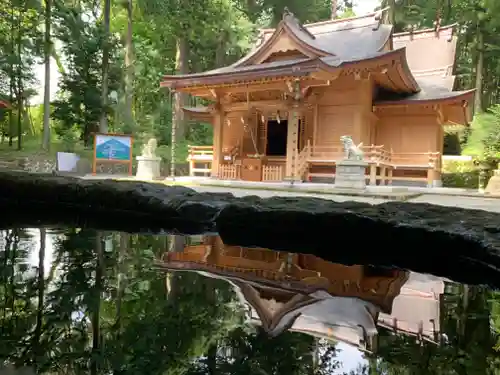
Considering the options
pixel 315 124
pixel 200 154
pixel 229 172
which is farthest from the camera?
pixel 200 154

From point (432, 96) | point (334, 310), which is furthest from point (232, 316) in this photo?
point (432, 96)

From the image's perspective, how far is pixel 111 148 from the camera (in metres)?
15.0

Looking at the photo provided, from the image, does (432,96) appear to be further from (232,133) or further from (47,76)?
(47,76)

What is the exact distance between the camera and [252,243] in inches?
213

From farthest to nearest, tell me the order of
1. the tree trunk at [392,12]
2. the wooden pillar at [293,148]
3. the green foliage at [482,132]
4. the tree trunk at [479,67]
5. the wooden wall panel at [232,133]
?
the tree trunk at [392,12], the tree trunk at [479,67], the green foliage at [482,132], the wooden wall panel at [232,133], the wooden pillar at [293,148]

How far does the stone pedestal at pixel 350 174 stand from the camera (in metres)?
10.8

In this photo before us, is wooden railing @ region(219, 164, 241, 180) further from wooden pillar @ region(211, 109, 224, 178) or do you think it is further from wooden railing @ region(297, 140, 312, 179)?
wooden railing @ region(297, 140, 312, 179)

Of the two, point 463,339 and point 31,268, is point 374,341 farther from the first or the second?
point 31,268

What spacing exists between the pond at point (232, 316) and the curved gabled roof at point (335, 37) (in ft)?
38.3

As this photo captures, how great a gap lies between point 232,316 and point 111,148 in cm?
1316

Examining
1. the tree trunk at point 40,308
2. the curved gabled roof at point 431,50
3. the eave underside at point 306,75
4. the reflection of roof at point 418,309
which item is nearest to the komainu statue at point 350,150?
the eave underside at point 306,75

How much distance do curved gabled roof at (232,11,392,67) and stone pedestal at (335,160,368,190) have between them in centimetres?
493

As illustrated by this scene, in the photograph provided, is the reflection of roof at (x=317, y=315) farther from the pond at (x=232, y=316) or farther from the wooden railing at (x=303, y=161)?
the wooden railing at (x=303, y=161)

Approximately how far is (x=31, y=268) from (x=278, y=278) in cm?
224
